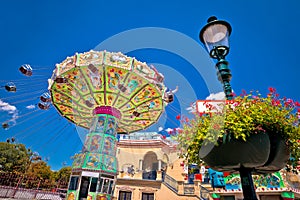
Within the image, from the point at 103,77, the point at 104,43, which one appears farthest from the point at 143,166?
the point at 104,43

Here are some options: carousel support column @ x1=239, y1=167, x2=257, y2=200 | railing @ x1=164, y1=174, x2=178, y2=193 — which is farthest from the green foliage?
carousel support column @ x1=239, y1=167, x2=257, y2=200

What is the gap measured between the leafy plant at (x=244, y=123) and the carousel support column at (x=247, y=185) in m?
0.46

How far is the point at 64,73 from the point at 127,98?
428 cm

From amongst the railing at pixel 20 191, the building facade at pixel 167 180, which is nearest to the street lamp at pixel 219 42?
the building facade at pixel 167 180

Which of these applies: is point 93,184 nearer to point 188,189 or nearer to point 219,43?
point 188,189

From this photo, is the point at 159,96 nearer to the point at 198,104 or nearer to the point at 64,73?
the point at 64,73

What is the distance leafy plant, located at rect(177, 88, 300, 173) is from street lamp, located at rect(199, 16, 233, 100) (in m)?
0.34

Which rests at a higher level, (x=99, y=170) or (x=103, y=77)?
(x=103, y=77)

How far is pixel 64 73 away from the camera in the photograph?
1252cm

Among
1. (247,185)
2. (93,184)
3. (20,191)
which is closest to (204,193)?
(93,184)

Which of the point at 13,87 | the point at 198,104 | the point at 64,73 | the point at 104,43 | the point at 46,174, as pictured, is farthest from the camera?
the point at 46,174

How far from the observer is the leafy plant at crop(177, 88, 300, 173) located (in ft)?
6.86

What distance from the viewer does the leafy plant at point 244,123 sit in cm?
209

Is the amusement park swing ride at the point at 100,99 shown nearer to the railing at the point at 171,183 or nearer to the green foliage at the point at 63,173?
the railing at the point at 171,183
